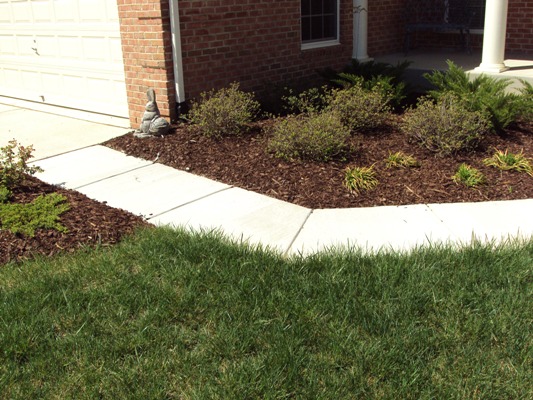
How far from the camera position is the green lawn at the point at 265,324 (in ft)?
10.0

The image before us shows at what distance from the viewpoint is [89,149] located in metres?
7.40

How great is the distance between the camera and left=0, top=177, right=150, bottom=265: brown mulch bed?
4.69 meters

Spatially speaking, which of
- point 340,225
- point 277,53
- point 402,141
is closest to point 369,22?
point 277,53

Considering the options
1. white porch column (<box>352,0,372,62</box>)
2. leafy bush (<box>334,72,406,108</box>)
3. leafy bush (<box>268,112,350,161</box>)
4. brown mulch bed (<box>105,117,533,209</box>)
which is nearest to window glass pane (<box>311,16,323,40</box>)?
white porch column (<box>352,0,372,62</box>)

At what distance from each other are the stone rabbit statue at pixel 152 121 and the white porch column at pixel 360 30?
178 inches

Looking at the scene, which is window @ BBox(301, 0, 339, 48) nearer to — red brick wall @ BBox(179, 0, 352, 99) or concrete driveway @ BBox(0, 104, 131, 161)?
red brick wall @ BBox(179, 0, 352, 99)

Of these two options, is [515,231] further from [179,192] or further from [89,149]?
[89,149]

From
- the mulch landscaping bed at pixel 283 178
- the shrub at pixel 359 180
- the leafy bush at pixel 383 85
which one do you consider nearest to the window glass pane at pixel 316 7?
the leafy bush at pixel 383 85

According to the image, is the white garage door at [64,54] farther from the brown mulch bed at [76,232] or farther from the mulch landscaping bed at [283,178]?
the brown mulch bed at [76,232]

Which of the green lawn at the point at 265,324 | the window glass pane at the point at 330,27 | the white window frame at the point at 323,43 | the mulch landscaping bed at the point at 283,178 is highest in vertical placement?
the window glass pane at the point at 330,27

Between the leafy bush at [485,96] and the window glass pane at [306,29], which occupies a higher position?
the window glass pane at [306,29]

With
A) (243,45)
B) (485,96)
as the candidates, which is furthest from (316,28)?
(485,96)

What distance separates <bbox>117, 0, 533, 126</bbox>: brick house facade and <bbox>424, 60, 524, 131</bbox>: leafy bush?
249 cm

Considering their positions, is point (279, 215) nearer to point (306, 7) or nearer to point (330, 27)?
point (306, 7)
